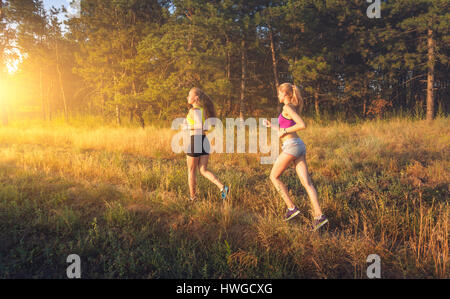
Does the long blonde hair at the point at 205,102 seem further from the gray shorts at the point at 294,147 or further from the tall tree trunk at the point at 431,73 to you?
the tall tree trunk at the point at 431,73

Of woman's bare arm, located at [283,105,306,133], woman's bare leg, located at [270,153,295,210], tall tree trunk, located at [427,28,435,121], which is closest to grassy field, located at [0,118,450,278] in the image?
woman's bare leg, located at [270,153,295,210]

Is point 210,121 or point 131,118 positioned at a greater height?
point 131,118

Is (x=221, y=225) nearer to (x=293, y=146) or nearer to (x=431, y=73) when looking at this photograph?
(x=293, y=146)

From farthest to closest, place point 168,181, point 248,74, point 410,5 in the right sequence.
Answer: point 248,74 < point 410,5 < point 168,181

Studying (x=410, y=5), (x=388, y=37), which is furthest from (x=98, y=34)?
(x=410, y=5)

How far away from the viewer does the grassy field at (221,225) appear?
2.51 m

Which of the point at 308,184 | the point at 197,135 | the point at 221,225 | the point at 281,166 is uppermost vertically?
the point at 197,135

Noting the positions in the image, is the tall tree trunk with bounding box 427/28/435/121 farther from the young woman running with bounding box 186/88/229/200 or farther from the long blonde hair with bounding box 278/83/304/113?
the young woman running with bounding box 186/88/229/200

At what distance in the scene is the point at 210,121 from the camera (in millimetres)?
4359

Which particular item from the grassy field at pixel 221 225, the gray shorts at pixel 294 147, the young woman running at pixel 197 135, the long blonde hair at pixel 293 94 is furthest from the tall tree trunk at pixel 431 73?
the young woman running at pixel 197 135

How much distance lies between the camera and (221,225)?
330 centimetres

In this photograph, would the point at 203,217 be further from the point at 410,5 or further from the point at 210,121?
the point at 410,5

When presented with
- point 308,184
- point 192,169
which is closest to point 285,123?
point 308,184

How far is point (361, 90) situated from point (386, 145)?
1055 centimetres
